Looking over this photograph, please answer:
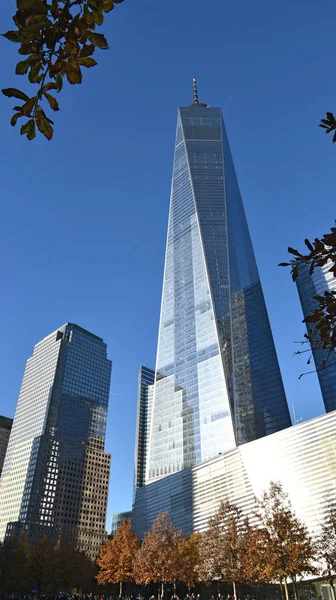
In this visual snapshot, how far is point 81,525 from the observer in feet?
634

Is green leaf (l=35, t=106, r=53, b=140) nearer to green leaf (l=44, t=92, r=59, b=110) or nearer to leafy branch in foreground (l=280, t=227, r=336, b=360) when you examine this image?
green leaf (l=44, t=92, r=59, b=110)

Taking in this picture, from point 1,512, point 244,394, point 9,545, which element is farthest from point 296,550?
point 1,512

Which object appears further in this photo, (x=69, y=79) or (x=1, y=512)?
(x=1, y=512)

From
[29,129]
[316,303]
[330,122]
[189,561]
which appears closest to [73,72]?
[29,129]

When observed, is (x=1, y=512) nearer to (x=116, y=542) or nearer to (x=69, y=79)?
(x=116, y=542)

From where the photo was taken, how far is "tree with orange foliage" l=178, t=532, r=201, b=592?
182 ft

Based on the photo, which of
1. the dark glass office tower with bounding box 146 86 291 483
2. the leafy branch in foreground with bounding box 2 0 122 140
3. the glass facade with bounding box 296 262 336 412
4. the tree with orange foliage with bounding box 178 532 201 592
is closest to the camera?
the leafy branch in foreground with bounding box 2 0 122 140

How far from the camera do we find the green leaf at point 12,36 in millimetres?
3318

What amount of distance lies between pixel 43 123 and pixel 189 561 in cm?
6883

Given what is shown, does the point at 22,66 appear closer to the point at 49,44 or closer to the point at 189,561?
the point at 49,44

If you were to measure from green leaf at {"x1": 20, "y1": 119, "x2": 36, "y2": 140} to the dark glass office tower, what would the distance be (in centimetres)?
12398

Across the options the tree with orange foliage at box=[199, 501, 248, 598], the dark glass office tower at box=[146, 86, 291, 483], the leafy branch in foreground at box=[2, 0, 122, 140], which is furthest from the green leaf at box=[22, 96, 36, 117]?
the dark glass office tower at box=[146, 86, 291, 483]

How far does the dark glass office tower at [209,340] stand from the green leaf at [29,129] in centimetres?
12398

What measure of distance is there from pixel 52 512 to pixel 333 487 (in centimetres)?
14926
